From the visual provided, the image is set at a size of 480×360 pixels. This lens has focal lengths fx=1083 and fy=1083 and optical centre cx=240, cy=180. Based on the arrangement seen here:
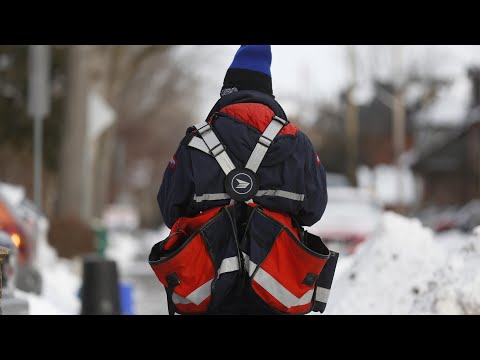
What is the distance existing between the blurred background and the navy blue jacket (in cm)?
166

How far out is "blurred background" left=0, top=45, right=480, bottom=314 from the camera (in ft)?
23.9

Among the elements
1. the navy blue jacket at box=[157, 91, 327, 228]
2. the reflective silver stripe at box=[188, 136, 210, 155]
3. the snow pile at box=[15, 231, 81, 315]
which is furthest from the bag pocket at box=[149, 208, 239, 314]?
the snow pile at box=[15, 231, 81, 315]

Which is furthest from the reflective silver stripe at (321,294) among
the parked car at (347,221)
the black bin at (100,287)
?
the parked car at (347,221)

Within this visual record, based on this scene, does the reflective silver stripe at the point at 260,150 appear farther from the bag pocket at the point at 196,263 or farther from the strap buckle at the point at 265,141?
the bag pocket at the point at 196,263

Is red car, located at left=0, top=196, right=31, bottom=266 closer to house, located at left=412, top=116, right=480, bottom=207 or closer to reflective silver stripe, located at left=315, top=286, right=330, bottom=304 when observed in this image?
reflective silver stripe, located at left=315, top=286, right=330, bottom=304

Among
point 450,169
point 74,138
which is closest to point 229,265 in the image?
point 74,138

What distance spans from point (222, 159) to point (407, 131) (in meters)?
84.4

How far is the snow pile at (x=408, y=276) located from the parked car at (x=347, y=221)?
2.75 meters

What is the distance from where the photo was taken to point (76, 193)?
24.0m

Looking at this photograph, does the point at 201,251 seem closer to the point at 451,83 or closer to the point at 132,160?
the point at 451,83

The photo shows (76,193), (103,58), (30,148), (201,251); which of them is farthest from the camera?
(30,148)

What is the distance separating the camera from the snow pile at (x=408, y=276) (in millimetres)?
5992

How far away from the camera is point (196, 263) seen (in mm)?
4012
